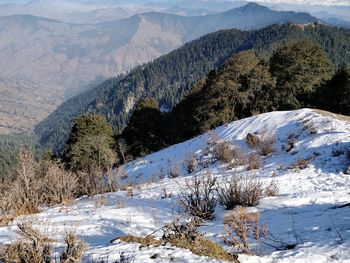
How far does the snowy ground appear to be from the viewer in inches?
199

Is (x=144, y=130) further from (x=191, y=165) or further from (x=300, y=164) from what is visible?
(x=300, y=164)

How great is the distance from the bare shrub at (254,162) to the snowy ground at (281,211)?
247mm

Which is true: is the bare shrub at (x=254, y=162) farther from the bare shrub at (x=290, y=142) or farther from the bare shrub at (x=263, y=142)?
the bare shrub at (x=290, y=142)

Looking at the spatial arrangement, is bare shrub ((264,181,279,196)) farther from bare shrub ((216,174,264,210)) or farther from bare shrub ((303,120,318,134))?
bare shrub ((303,120,318,134))

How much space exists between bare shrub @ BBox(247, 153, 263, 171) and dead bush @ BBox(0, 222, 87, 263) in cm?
837

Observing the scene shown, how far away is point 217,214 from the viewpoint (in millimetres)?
7680

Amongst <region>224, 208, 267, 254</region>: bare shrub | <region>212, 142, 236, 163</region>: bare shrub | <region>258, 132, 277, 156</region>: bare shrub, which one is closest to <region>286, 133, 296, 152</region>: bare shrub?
<region>258, 132, 277, 156</region>: bare shrub

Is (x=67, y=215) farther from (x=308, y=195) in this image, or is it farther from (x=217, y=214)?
(x=308, y=195)

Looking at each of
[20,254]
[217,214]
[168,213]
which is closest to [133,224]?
[168,213]

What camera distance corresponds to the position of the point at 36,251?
470 cm

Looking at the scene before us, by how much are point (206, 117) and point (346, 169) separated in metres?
32.6

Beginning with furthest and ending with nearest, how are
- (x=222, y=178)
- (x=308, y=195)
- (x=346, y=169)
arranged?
(x=222, y=178)
(x=346, y=169)
(x=308, y=195)

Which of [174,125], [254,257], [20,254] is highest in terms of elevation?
[174,125]

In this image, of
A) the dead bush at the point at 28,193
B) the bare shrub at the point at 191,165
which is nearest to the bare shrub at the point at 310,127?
the bare shrub at the point at 191,165
